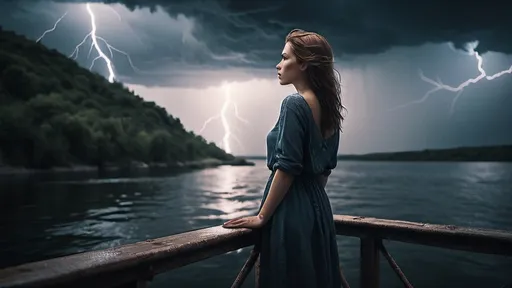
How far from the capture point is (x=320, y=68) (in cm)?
211

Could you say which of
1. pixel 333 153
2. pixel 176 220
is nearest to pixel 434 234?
pixel 333 153

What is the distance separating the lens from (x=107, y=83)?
132 metres

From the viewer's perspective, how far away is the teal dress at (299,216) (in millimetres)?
1936

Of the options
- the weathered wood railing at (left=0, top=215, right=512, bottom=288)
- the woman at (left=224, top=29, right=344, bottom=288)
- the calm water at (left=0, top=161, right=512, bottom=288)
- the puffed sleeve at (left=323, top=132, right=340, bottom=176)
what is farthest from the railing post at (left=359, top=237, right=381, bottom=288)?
the calm water at (left=0, top=161, right=512, bottom=288)

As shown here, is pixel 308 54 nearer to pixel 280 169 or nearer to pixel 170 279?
pixel 280 169

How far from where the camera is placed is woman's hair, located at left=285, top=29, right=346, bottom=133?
82.2 inches

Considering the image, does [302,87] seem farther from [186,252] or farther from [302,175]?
[186,252]

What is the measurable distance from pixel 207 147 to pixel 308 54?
493ft

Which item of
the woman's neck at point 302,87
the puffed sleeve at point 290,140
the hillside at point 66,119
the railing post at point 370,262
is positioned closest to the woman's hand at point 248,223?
the puffed sleeve at point 290,140

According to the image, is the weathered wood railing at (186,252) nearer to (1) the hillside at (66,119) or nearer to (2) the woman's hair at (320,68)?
(2) the woman's hair at (320,68)

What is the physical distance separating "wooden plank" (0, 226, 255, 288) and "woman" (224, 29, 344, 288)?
185mm

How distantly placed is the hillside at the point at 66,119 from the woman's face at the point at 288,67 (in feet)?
224

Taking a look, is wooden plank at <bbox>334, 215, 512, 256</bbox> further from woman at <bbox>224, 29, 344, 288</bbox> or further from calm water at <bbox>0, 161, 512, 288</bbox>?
calm water at <bbox>0, 161, 512, 288</bbox>

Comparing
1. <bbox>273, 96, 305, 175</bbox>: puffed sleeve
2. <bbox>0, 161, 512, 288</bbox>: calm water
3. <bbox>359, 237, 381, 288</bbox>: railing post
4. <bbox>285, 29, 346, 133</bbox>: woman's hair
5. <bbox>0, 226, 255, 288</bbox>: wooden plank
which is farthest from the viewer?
<bbox>0, 161, 512, 288</bbox>: calm water
